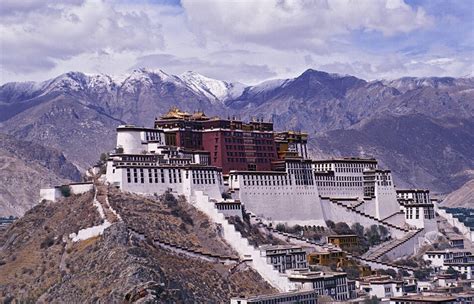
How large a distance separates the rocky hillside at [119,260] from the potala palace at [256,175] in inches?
139

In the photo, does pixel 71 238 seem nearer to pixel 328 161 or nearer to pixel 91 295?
pixel 91 295

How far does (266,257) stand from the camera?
12556 cm

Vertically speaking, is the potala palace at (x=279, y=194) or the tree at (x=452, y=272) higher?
the potala palace at (x=279, y=194)

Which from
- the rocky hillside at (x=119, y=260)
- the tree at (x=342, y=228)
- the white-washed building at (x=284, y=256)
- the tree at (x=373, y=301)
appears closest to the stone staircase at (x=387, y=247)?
the tree at (x=342, y=228)

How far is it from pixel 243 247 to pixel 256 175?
18694mm

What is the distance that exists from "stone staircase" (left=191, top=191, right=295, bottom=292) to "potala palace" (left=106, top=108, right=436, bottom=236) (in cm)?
106

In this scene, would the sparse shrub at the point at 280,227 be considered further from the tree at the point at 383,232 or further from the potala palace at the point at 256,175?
the tree at the point at 383,232

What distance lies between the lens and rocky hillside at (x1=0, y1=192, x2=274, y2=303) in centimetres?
11200

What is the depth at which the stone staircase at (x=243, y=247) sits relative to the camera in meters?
124

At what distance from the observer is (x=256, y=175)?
146000 millimetres

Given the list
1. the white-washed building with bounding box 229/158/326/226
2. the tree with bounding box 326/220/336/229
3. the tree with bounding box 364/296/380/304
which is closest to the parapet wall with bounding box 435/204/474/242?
the tree with bounding box 326/220/336/229

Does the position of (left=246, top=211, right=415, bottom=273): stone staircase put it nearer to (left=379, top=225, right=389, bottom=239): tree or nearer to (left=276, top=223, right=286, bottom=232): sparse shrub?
(left=276, top=223, right=286, bottom=232): sparse shrub

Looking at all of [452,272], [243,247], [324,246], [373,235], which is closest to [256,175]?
[324,246]

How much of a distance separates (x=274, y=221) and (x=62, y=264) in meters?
33.0
